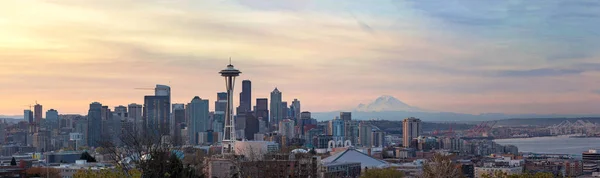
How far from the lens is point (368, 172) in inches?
1287

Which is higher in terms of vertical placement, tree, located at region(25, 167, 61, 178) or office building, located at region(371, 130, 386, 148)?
office building, located at region(371, 130, 386, 148)

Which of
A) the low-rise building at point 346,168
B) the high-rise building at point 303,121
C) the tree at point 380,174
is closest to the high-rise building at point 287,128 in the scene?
the high-rise building at point 303,121

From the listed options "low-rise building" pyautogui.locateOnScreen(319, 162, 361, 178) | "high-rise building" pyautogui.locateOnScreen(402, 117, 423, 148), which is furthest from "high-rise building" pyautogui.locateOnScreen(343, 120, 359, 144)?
"low-rise building" pyautogui.locateOnScreen(319, 162, 361, 178)

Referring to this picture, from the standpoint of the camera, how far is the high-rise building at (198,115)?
101562 mm

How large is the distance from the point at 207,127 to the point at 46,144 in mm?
24869

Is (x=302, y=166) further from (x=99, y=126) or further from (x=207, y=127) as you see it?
(x=207, y=127)

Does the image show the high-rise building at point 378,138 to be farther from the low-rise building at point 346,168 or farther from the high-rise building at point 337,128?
the low-rise building at point 346,168

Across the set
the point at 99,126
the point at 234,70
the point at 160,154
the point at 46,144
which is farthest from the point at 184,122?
the point at 160,154

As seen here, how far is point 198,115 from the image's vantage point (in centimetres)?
10394

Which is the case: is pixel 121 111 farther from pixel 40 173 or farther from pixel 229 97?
pixel 40 173

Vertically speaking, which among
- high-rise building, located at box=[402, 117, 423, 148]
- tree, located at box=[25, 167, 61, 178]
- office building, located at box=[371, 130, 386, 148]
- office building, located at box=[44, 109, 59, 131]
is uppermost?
office building, located at box=[44, 109, 59, 131]

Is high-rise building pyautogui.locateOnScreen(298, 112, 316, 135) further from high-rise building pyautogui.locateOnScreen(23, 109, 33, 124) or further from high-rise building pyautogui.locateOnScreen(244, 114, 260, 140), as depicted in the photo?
high-rise building pyautogui.locateOnScreen(23, 109, 33, 124)

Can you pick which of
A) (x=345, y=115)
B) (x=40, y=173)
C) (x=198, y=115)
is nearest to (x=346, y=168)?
(x=40, y=173)

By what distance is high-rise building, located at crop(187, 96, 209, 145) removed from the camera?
102 meters
